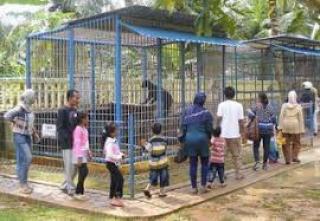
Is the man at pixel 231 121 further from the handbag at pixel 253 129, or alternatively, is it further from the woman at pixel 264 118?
the woman at pixel 264 118

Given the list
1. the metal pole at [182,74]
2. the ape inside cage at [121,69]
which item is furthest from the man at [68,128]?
the metal pole at [182,74]

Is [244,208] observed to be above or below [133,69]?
below

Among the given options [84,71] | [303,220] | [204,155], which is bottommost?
[303,220]

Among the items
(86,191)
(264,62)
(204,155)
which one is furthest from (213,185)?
(264,62)

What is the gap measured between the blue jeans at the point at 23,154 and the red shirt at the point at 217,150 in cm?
292

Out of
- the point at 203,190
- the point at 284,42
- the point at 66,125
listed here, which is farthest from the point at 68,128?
the point at 284,42

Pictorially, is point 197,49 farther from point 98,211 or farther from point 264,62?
point 98,211

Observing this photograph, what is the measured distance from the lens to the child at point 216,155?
9.29m

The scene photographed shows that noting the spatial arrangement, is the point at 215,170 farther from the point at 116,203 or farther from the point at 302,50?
the point at 302,50

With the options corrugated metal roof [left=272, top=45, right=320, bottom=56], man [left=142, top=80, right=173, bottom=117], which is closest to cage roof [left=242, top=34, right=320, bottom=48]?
corrugated metal roof [left=272, top=45, right=320, bottom=56]

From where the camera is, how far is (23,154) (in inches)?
353

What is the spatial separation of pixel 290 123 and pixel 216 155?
297 cm

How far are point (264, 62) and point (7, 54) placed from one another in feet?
38.6

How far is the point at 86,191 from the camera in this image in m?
9.05
